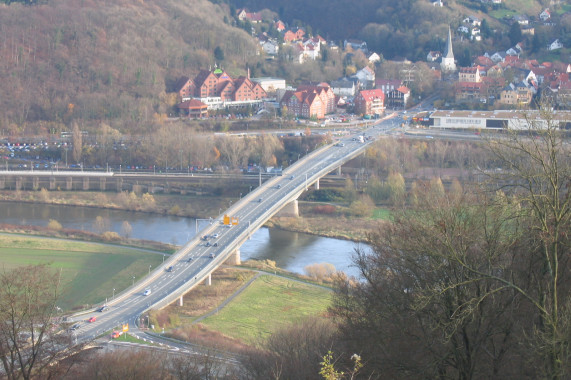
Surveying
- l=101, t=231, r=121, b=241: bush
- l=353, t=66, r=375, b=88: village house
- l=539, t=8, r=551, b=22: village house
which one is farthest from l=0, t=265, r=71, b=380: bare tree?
l=539, t=8, r=551, b=22: village house

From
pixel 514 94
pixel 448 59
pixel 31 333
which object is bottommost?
pixel 31 333

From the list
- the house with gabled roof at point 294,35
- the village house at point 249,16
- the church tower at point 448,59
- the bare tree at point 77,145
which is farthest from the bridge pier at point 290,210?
the village house at point 249,16

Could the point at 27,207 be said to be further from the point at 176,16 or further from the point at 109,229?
the point at 176,16

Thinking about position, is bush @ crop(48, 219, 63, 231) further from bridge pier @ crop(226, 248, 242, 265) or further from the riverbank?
bridge pier @ crop(226, 248, 242, 265)

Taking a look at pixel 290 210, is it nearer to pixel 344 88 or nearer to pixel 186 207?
pixel 186 207

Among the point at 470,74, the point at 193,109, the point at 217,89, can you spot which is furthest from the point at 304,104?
the point at 470,74
